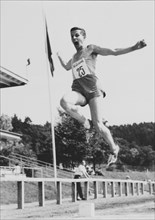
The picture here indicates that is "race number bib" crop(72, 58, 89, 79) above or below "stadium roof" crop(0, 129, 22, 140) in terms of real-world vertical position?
below

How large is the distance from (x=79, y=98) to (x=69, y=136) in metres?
2.37

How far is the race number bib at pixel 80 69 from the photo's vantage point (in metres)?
3.48

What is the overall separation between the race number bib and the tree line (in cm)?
97

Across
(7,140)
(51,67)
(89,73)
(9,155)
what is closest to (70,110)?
(89,73)

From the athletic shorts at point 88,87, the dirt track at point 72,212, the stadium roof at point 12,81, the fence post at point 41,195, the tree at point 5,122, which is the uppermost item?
the tree at point 5,122

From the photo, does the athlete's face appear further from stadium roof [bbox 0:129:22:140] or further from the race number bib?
stadium roof [bbox 0:129:22:140]

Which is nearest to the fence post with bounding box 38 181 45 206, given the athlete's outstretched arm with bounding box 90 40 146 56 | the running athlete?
the running athlete

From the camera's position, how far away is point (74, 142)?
625cm

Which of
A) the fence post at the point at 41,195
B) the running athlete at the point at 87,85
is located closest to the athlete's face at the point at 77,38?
the running athlete at the point at 87,85

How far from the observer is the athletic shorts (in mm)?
3420

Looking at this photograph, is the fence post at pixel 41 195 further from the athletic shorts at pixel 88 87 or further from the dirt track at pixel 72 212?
the athletic shorts at pixel 88 87

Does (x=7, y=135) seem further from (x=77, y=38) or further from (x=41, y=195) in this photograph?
(x=77, y=38)

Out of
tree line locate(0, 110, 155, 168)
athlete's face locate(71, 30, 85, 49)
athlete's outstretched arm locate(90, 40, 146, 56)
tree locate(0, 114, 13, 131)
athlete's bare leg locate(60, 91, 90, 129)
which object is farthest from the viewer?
tree locate(0, 114, 13, 131)

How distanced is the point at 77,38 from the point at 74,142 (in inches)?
114
